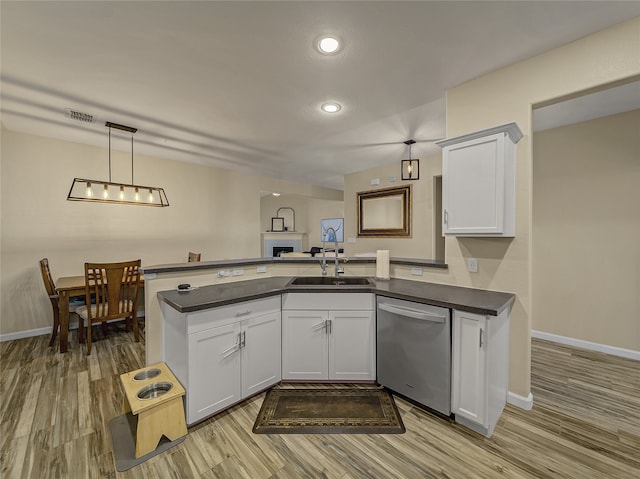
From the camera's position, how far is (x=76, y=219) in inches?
148

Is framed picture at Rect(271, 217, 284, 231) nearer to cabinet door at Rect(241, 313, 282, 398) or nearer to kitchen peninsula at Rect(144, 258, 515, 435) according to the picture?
kitchen peninsula at Rect(144, 258, 515, 435)

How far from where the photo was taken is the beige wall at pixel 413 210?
4707 mm

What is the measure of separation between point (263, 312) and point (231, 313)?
287mm

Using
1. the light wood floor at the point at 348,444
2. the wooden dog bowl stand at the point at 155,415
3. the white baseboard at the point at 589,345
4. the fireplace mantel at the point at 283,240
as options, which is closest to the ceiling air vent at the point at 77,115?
the light wood floor at the point at 348,444

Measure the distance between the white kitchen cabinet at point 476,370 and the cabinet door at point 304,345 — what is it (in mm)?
1016

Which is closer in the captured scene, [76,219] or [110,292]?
[110,292]

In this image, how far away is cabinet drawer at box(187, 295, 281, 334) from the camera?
184 cm

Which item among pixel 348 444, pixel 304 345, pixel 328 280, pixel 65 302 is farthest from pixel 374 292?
pixel 65 302

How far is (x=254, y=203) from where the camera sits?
568 cm

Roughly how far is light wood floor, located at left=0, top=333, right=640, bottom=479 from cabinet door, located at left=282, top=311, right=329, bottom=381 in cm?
41

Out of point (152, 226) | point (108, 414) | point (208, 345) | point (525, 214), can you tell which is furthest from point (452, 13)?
point (152, 226)

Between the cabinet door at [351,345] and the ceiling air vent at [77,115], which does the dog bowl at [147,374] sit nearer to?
the cabinet door at [351,345]

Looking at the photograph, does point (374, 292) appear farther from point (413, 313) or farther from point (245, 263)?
point (245, 263)

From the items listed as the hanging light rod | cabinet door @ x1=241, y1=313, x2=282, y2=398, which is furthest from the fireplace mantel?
cabinet door @ x1=241, y1=313, x2=282, y2=398
